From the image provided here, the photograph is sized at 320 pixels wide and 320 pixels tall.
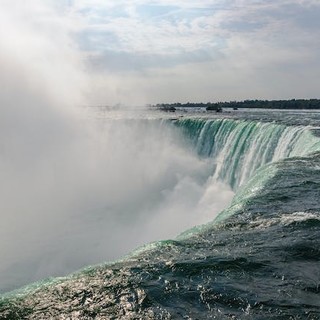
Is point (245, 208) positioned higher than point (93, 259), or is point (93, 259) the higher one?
point (245, 208)

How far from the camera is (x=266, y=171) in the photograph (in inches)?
566

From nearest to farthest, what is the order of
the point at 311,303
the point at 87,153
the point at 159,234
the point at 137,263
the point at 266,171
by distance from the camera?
the point at 311,303 < the point at 137,263 < the point at 266,171 < the point at 159,234 < the point at 87,153

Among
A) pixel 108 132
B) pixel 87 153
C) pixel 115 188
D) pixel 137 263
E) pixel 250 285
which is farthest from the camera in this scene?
pixel 108 132

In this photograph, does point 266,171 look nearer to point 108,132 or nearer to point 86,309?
point 86,309

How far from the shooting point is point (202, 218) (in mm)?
20484

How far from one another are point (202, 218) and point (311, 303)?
582 inches

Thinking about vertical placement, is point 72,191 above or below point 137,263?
below

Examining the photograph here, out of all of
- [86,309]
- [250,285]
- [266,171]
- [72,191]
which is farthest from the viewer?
[72,191]

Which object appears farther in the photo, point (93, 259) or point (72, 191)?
point (72, 191)

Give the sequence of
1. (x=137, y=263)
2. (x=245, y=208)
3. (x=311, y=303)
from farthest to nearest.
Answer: (x=245, y=208) → (x=137, y=263) → (x=311, y=303)

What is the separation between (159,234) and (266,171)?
19.3ft

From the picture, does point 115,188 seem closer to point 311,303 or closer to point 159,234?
point 159,234

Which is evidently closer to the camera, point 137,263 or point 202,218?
point 137,263

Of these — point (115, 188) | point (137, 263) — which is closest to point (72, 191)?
point (115, 188)
